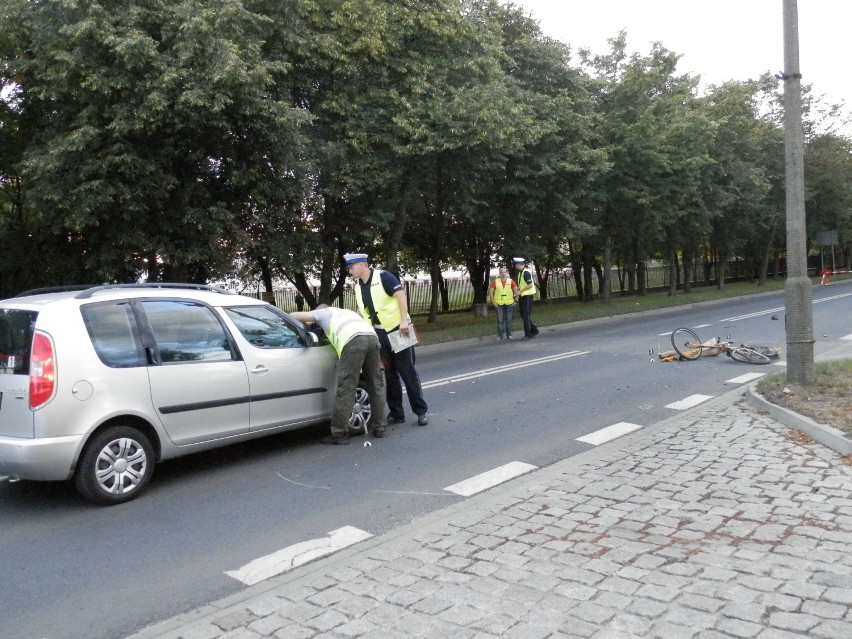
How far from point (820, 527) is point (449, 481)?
8.65ft

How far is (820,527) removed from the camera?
4.89m

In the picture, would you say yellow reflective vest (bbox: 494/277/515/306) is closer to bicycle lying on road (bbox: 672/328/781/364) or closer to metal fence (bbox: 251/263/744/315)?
metal fence (bbox: 251/263/744/315)

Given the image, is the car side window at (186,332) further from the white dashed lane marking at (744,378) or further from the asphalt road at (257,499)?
the white dashed lane marking at (744,378)

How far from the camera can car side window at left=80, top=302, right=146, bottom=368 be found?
5.89m

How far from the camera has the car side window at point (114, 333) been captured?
19.3 ft

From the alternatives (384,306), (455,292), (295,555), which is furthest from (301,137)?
(455,292)

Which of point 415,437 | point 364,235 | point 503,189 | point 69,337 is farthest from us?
point 503,189

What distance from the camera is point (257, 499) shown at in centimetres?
594

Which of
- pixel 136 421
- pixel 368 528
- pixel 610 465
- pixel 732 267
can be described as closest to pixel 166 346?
pixel 136 421

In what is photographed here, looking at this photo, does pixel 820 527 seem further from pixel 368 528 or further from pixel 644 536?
pixel 368 528

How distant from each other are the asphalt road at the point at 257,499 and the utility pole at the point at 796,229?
1.32 metres

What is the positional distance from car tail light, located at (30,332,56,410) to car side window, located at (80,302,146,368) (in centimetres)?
33

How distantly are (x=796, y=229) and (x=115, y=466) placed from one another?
7.51 metres

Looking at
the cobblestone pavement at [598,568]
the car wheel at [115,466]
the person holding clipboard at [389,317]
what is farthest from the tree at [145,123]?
the cobblestone pavement at [598,568]
